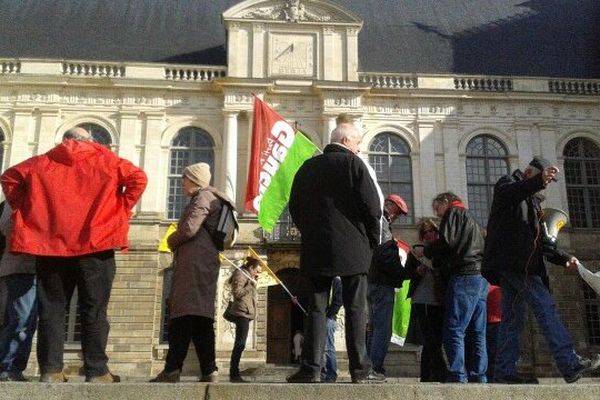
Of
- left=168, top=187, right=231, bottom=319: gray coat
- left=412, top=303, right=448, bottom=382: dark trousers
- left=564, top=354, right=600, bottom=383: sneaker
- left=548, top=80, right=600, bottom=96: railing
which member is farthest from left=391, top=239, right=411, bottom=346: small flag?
left=548, top=80, right=600, bottom=96: railing

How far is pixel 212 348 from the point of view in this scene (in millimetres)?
5469

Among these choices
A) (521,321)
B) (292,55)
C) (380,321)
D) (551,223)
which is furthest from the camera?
(292,55)

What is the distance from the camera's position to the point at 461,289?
6211 millimetres

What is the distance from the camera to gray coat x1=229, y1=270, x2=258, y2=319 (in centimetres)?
938

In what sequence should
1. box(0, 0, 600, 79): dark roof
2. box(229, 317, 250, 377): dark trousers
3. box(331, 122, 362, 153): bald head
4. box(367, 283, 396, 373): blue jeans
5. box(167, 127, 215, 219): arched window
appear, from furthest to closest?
box(0, 0, 600, 79): dark roof < box(167, 127, 215, 219): arched window < box(229, 317, 250, 377): dark trousers < box(367, 283, 396, 373): blue jeans < box(331, 122, 362, 153): bald head

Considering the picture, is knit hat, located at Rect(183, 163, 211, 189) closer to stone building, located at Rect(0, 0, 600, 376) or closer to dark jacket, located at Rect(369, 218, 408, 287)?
dark jacket, located at Rect(369, 218, 408, 287)

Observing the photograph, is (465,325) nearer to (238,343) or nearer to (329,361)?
(329,361)

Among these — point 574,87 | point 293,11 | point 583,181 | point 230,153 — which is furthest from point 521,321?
point 574,87

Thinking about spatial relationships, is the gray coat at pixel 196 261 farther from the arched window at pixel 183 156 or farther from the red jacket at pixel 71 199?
the arched window at pixel 183 156

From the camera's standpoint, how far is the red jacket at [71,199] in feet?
A: 15.8

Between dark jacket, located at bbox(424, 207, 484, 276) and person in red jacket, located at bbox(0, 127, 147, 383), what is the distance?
9.96ft

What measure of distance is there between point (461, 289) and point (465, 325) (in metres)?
0.34

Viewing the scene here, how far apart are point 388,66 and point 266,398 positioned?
1930cm

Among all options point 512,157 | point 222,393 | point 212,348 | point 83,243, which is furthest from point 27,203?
point 512,157
